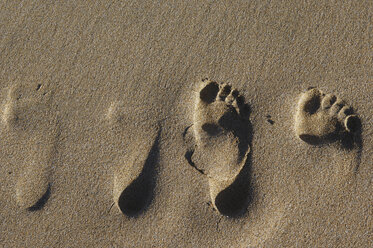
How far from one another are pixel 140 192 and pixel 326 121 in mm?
1120

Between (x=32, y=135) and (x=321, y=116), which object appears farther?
(x=32, y=135)

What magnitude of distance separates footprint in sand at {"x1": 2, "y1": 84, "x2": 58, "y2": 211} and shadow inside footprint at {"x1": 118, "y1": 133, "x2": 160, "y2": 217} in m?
0.46

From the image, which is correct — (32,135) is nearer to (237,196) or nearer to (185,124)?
(185,124)

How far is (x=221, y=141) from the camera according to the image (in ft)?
6.53

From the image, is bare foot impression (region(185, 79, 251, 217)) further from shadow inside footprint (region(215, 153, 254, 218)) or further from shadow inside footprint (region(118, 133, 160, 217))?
shadow inside footprint (region(118, 133, 160, 217))

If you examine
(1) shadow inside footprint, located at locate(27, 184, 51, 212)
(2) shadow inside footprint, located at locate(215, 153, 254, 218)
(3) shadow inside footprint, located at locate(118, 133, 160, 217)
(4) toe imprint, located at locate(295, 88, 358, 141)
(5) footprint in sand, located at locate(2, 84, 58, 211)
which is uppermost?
(5) footprint in sand, located at locate(2, 84, 58, 211)

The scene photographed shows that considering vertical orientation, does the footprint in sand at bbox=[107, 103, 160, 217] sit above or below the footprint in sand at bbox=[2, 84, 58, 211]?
below

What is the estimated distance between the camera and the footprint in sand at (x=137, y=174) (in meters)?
1.97

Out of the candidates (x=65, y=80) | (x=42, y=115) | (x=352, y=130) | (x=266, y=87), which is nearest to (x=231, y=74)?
(x=266, y=87)

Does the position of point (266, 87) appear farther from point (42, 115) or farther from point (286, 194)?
point (42, 115)

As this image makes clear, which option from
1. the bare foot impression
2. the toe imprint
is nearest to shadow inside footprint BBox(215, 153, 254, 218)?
the bare foot impression

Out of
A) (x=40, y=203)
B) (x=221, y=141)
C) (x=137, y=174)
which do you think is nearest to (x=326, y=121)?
(x=221, y=141)

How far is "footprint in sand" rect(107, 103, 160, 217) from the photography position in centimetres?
197

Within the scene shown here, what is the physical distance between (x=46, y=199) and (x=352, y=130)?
1.78 meters
